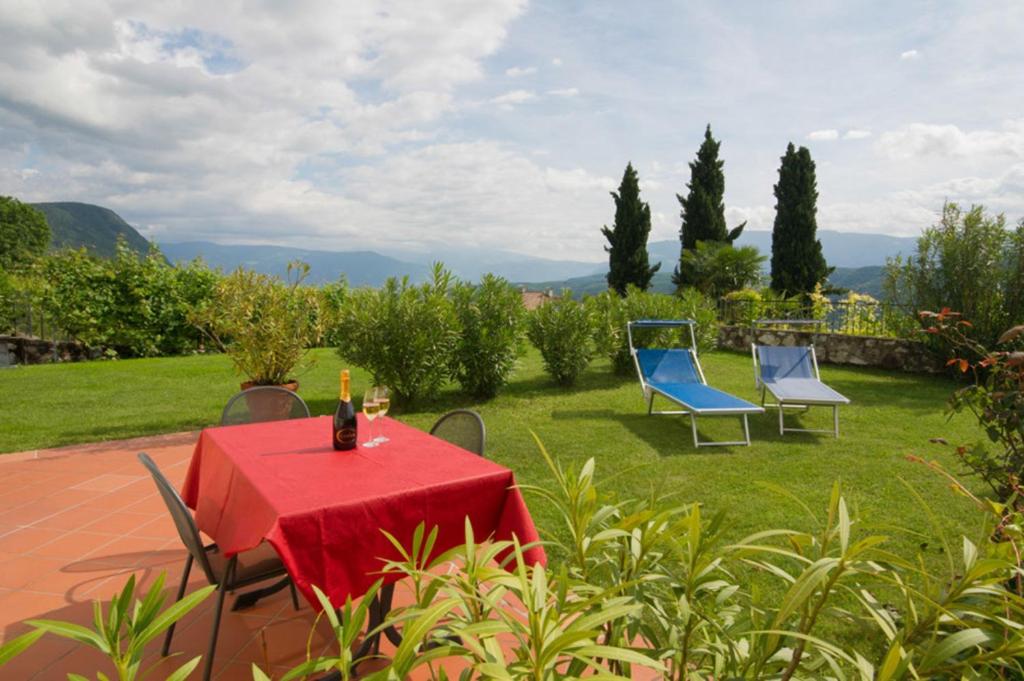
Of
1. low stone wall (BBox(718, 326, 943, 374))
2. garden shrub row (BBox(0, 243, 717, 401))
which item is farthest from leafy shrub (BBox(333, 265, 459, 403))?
low stone wall (BBox(718, 326, 943, 374))

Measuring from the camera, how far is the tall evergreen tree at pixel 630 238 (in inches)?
948

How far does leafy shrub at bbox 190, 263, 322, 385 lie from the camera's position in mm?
5457

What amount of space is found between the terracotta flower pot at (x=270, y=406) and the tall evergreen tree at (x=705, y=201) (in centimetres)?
2224

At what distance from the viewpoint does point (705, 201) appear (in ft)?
79.3

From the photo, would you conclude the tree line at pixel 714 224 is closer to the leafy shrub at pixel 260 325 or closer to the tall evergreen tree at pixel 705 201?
the tall evergreen tree at pixel 705 201

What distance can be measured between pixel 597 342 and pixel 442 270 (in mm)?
2673

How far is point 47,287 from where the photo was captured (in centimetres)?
1043

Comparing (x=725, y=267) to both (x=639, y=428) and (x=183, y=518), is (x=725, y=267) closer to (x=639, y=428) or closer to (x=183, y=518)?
(x=639, y=428)

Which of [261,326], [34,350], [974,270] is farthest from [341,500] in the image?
[34,350]

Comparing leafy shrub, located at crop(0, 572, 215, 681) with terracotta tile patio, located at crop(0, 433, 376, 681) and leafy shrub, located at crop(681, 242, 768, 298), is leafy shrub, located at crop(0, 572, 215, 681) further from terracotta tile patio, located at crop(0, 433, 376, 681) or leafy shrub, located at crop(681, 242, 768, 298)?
leafy shrub, located at crop(681, 242, 768, 298)

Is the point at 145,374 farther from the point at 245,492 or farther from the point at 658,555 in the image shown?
the point at 658,555

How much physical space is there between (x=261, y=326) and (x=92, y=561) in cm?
272

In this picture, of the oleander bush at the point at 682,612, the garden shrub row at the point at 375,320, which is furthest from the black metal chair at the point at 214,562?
the garden shrub row at the point at 375,320

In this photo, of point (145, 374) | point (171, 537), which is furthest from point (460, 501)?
point (145, 374)
